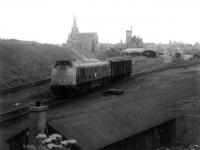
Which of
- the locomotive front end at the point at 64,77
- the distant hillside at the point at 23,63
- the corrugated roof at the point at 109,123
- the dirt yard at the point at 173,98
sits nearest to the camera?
the corrugated roof at the point at 109,123

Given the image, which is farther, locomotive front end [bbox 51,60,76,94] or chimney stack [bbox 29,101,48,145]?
locomotive front end [bbox 51,60,76,94]

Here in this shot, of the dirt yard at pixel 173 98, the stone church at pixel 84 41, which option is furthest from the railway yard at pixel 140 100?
the stone church at pixel 84 41

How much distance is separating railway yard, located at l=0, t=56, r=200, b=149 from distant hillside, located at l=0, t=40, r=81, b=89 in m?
3.59

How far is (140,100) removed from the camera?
72.3 feet

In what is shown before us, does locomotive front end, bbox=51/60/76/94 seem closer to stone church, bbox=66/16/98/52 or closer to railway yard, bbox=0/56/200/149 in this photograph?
railway yard, bbox=0/56/200/149

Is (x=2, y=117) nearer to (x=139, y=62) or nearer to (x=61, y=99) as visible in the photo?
(x=61, y=99)

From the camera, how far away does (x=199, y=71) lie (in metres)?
41.7

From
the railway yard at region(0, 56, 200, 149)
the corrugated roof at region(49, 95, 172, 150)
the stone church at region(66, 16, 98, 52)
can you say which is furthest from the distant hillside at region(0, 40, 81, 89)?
the stone church at region(66, 16, 98, 52)

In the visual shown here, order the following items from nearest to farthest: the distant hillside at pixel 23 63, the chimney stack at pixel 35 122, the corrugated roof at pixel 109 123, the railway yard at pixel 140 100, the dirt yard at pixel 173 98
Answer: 1. the chimney stack at pixel 35 122
2. the corrugated roof at pixel 109 123
3. the railway yard at pixel 140 100
4. the dirt yard at pixel 173 98
5. the distant hillside at pixel 23 63

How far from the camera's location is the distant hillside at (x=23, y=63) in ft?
116

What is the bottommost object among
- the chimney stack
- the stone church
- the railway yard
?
the railway yard

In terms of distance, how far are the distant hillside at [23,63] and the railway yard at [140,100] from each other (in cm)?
359

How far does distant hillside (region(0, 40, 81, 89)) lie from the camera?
1389 inches

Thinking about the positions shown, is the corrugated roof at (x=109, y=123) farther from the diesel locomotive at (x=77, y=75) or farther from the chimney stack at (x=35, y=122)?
the diesel locomotive at (x=77, y=75)
